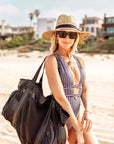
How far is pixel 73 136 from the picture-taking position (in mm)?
2113

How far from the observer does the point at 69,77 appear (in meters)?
2.01

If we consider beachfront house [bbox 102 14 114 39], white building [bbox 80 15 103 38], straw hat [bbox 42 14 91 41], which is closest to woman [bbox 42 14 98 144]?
straw hat [bbox 42 14 91 41]

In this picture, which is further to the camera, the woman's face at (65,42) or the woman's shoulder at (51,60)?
the woman's face at (65,42)

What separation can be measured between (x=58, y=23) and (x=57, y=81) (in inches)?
22.5

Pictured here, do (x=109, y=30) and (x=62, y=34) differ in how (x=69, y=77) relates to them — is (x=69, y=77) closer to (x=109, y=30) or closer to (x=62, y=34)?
(x=62, y=34)

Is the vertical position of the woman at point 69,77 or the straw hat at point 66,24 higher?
the straw hat at point 66,24

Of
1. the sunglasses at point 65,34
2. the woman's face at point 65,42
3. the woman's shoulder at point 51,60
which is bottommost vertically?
the woman's shoulder at point 51,60

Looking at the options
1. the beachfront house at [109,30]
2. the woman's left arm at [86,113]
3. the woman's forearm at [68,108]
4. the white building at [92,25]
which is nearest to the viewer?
the woman's forearm at [68,108]

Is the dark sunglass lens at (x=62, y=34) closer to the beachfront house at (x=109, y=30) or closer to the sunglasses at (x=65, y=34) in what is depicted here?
the sunglasses at (x=65, y=34)

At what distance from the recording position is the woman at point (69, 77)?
1.95 m

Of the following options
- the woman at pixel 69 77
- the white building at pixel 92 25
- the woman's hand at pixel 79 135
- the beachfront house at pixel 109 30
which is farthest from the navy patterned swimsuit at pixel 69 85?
the white building at pixel 92 25

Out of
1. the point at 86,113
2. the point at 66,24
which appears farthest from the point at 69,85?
the point at 66,24

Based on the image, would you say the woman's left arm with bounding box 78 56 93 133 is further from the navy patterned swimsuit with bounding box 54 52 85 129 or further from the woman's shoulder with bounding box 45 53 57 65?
the woman's shoulder with bounding box 45 53 57 65

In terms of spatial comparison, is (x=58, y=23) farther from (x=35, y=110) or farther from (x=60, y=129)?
(x=60, y=129)
